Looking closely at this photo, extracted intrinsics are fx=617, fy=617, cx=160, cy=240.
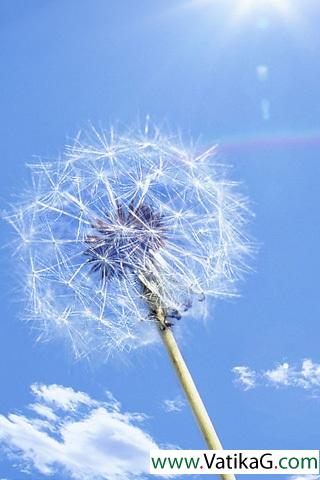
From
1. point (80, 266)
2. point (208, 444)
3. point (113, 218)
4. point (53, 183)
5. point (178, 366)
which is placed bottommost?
point (208, 444)

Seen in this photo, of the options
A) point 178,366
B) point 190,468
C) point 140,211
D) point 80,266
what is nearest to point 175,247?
point 140,211

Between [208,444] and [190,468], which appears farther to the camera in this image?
[190,468]

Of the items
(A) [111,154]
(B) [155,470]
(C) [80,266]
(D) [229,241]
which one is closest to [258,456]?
(B) [155,470]

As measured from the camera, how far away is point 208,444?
967 centimetres

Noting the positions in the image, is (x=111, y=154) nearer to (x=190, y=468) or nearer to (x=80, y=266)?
(x=80, y=266)

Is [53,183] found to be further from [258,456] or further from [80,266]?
[258,456]

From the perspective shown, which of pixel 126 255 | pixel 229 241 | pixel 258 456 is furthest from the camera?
pixel 258 456

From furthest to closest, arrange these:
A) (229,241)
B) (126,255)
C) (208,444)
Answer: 1. (229,241)
2. (126,255)
3. (208,444)

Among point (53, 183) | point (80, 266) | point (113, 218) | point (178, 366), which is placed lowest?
point (178, 366)

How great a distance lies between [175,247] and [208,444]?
3584mm

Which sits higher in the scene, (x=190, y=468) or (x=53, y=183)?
(x=53, y=183)

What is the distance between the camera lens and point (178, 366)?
9.75m

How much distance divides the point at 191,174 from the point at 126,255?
2225 mm

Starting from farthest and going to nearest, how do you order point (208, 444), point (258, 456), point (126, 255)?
point (258, 456) < point (126, 255) < point (208, 444)
